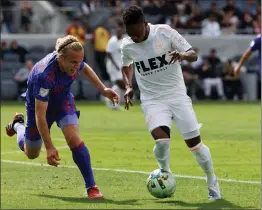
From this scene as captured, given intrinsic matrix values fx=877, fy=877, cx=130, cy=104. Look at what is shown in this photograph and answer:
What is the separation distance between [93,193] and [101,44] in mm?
23898

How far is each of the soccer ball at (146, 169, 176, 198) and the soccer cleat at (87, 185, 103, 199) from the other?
0.63m

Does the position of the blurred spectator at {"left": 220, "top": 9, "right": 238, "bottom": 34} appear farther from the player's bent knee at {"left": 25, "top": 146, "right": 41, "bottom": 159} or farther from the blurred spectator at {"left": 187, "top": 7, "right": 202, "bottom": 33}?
the player's bent knee at {"left": 25, "top": 146, "right": 41, "bottom": 159}

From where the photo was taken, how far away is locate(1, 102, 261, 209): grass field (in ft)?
33.6

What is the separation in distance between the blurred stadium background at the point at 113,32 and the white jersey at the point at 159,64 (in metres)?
22.4

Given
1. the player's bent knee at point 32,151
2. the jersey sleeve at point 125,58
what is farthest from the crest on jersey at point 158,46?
the player's bent knee at point 32,151

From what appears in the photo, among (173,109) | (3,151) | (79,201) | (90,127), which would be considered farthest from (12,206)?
(90,127)

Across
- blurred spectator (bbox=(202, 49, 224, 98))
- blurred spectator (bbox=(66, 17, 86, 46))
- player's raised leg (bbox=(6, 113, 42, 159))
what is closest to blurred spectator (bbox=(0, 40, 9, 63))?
blurred spectator (bbox=(66, 17, 86, 46))

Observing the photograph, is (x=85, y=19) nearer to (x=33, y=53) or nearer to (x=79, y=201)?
(x=33, y=53)

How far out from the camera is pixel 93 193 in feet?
34.7

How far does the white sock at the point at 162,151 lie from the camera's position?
404 inches

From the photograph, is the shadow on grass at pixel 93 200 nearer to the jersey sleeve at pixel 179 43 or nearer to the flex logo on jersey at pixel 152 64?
the flex logo on jersey at pixel 152 64

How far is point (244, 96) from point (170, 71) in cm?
2416

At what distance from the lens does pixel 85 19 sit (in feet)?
121

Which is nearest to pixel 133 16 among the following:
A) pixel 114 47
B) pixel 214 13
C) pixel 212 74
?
pixel 114 47
